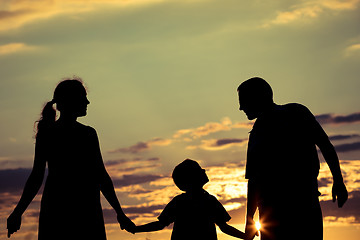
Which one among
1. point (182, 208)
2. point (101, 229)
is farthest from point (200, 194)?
point (101, 229)

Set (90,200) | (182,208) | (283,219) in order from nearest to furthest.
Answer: (283,219) < (90,200) < (182,208)

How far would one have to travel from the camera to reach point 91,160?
698cm

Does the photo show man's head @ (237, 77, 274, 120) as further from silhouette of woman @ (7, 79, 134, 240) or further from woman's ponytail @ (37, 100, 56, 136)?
woman's ponytail @ (37, 100, 56, 136)

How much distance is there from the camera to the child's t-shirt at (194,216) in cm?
764

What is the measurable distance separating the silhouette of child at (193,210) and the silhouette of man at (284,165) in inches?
53.0

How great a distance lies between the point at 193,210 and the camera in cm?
768

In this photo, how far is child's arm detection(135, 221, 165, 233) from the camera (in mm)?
7840

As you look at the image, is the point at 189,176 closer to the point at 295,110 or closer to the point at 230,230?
the point at 230,230

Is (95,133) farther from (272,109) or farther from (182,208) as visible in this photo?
(272,109)

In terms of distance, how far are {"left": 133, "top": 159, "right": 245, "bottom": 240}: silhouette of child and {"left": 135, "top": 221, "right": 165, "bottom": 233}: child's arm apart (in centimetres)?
2

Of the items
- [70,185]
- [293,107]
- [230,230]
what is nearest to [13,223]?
[70,185]

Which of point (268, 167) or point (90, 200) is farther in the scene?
point (90, 200)

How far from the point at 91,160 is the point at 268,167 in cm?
219

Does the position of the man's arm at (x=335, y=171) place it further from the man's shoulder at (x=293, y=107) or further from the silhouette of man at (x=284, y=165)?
the man's shoulder at (x=293, y=107)
